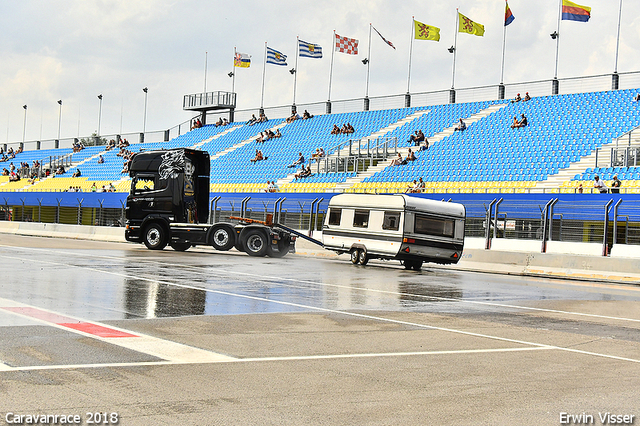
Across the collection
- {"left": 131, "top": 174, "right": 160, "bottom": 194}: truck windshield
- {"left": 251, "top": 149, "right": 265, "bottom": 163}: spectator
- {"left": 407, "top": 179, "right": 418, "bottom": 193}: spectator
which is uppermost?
{"left": 251, "top": 149, "right": 265, "bottom": 163}: spectator

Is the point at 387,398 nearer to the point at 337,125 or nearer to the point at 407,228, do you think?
the point at 407,228

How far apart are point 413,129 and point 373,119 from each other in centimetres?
480

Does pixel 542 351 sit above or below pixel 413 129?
below

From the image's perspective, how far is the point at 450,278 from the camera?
69.3ft

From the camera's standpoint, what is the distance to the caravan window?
2352 cm

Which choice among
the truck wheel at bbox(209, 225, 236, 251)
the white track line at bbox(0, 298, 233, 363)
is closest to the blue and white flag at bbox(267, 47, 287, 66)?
the truck wheel at bbox(209, 225, 236, 251)

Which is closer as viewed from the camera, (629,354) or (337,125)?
(629,354)

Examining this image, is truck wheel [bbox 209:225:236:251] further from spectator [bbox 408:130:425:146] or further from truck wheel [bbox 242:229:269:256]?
spectator [bbox 408:130:425:146]

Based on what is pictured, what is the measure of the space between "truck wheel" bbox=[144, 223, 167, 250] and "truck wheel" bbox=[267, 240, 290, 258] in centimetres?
473

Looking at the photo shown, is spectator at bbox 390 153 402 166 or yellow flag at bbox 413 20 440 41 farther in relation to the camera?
yellow flag at bbox 413 20 440 41

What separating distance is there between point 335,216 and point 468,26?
2975 cm

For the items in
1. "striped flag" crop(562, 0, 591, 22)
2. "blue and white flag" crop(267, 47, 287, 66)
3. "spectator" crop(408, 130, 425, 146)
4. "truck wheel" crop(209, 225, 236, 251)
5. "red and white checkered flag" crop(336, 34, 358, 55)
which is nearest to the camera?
"truck wheel" crop(209, 225, 236, 251)

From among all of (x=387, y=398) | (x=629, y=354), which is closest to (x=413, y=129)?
(x=629, y=354)

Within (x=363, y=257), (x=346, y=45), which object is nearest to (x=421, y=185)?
(x=363, y=257)
